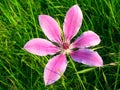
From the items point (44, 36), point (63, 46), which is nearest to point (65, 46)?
point (63, 46)

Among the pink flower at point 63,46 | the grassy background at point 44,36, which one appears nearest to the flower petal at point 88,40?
the pink flower at point 63,46

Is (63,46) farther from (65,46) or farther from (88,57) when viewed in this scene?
(88,57)

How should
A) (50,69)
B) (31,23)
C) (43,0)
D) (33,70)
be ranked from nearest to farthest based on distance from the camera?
1. (50,69)
2. (33,70)
3. (31,23)
4. (43,0)

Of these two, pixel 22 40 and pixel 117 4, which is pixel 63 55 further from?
pixel 117 4

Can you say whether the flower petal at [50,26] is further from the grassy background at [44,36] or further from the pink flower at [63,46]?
the grassy background at [44,36]

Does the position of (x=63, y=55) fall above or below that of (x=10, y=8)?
below

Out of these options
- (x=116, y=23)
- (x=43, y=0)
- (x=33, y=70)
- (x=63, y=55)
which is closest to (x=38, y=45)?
(x=63, y=55)
